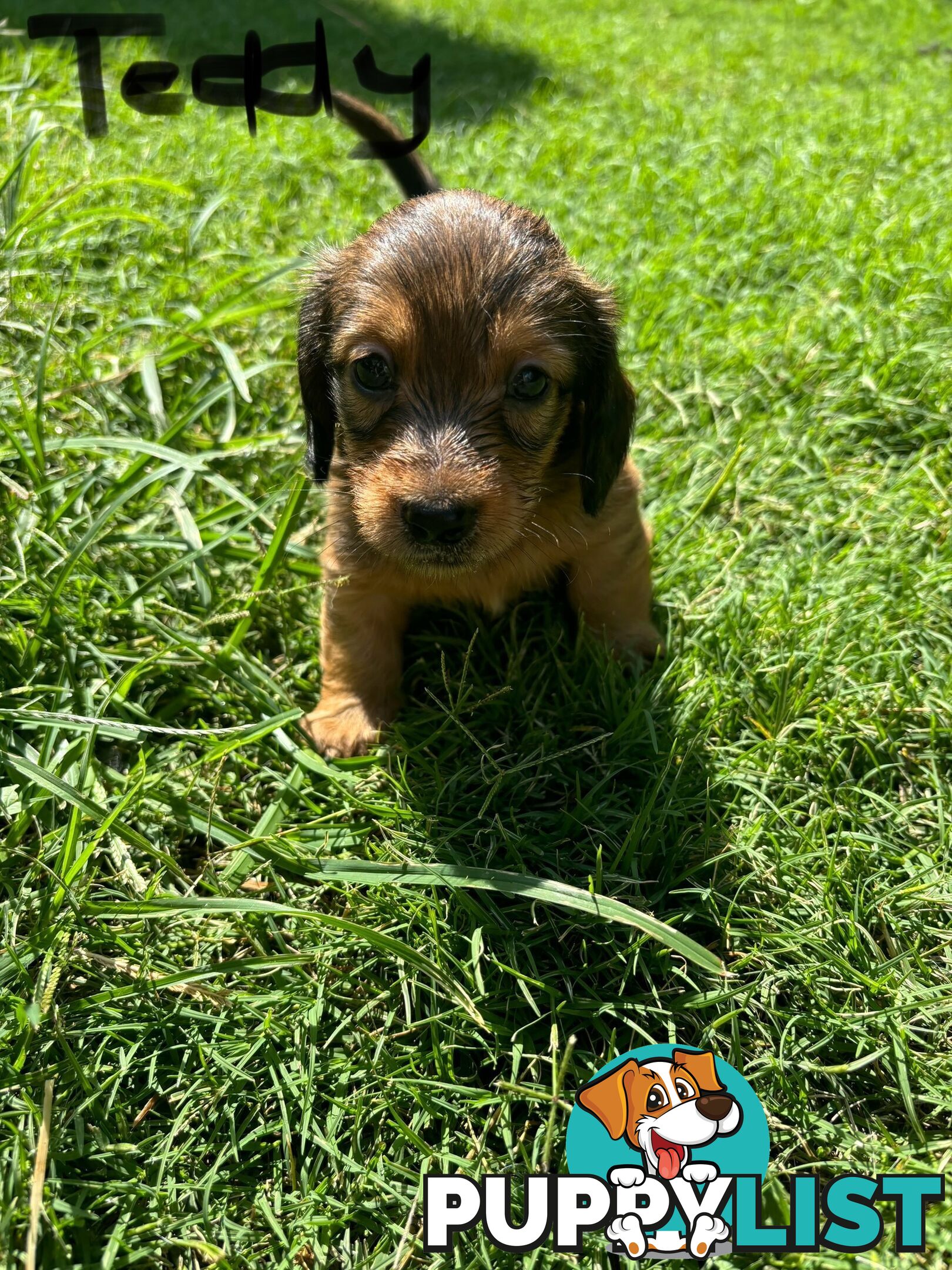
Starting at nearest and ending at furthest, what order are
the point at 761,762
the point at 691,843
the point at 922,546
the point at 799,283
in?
1. the point at 691,843
2. the point at 761,762
3. the point at 922,546
4. the point at 799,283

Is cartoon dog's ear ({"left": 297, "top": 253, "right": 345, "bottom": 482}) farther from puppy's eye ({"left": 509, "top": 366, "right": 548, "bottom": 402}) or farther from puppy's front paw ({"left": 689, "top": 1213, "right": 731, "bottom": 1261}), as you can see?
puppy's front paw ({"left": 689, "top": 1213, "right": 731, "bottom": 1261})

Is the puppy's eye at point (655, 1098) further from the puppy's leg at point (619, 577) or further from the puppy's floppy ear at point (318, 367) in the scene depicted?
the puppy's floppy ear at point (318, 367)

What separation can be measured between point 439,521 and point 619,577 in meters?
0.72

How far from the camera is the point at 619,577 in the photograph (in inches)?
94.7

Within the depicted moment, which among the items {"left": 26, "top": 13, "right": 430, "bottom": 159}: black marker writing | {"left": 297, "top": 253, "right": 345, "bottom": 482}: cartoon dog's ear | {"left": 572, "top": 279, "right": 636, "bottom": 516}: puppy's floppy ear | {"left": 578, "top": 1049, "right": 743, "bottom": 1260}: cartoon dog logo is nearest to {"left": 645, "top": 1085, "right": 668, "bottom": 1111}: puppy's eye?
{"left": 578, "top": 1049, "right": 743, "bottom": 1260}: cartoon dog logo

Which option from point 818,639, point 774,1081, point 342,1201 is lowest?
point 342,1201

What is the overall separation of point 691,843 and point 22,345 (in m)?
2.53

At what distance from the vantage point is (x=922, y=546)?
2.66 metres

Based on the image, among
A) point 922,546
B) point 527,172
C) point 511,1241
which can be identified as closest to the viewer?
point 511,1241

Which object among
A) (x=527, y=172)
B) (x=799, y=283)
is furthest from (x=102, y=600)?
(x=527, y=172)

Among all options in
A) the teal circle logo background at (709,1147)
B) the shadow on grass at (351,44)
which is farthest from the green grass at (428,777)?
the shadow on grass at (351,44)

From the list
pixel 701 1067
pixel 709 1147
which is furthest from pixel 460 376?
pixel 709 1147

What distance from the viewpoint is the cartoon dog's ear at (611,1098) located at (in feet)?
5.17

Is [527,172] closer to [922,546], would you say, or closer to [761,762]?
[922,546]
